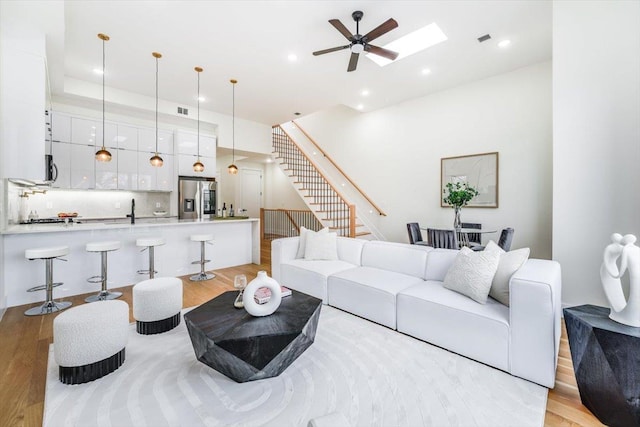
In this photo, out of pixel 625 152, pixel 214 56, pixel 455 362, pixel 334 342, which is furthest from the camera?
pixel 214 56

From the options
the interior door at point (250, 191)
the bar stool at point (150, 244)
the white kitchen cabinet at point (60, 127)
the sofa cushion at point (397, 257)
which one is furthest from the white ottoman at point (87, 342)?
the interior door at point (250, 191)

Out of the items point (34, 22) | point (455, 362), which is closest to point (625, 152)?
point (455, 362)

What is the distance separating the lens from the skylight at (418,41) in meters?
3.78

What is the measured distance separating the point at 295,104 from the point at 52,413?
5968mm

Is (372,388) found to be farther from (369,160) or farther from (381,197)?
(369,160)

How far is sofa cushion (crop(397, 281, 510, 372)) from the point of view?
2143mm

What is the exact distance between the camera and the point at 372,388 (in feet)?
6.39

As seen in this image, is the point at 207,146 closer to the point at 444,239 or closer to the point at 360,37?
the point at 360,37

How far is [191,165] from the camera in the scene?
6434 millimetres

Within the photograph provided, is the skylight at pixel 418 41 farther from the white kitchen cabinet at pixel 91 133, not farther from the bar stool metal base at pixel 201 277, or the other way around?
the white kitchen cabinet at pixel 91 133

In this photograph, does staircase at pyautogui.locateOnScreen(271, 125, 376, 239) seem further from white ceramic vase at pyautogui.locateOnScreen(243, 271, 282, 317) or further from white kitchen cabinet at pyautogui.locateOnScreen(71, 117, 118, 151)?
white ceramic vase at pyautogui.locateOnScreen(243, 271, 282, 317)

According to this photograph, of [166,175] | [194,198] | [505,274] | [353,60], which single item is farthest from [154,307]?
[166,175]

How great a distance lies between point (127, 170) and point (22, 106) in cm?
262

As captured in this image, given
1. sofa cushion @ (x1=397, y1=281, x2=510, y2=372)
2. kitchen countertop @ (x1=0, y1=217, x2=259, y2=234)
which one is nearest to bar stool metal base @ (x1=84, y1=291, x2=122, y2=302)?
kitchen countertop @ (x1=0, y1=217, x2=259, y2=234)
